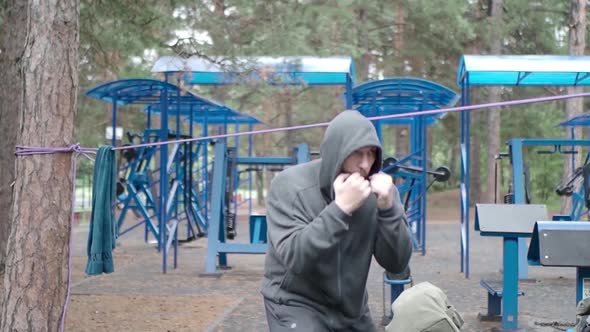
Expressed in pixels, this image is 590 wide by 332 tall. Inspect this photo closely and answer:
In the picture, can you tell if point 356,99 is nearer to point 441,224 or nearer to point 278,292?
point 441,224

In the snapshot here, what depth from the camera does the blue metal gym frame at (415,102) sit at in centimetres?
1141

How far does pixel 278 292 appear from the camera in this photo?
2.93 metres

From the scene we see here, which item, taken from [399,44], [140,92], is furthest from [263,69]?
[399,44]

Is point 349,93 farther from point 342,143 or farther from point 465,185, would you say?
point 342,143

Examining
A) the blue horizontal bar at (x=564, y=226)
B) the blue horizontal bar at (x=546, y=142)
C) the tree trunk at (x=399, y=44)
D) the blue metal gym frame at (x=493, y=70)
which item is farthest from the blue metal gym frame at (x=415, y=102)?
the tree trunk at (x=399, y=44)

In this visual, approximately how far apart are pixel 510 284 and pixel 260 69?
404cm

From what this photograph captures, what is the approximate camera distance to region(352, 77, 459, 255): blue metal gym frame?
37.4ft

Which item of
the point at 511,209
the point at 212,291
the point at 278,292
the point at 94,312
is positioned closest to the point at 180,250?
the point at 212,291

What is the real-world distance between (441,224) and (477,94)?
21.8 feet

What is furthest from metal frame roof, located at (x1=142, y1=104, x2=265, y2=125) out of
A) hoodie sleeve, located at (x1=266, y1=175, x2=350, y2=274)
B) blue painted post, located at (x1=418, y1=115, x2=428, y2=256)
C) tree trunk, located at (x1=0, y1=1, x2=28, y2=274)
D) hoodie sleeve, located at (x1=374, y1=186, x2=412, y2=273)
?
hoodie sleeve, located at (x1=374, y1=186, x2=412, y2=273)

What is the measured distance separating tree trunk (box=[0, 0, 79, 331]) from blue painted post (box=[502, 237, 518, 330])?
→ 3434 mm

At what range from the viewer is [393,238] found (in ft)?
9.18

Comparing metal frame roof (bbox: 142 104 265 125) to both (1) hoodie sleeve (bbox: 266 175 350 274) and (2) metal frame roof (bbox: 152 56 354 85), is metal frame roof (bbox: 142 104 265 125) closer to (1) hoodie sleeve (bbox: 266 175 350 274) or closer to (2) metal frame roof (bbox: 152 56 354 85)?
(2) metal frame roof (bbox: 152 56 354 85)

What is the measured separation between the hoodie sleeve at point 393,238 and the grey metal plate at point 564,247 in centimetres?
223
